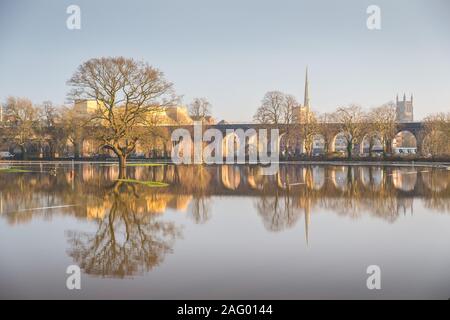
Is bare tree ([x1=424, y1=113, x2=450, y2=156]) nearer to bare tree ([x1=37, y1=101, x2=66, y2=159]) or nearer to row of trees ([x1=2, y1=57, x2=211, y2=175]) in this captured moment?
row of trees ([x1=2, y1=57, x2=211, y2=175])

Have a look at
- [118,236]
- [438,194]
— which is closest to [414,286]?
[118,236]

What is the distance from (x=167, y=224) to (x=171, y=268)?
476cm

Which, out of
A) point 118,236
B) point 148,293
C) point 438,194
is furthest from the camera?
point 438,194

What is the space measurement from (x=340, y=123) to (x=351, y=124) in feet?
8.37

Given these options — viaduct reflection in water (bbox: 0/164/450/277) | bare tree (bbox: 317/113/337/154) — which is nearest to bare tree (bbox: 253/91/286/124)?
bare tree (bbox: 317/113/337/154)

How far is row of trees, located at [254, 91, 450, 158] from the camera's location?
208 ft

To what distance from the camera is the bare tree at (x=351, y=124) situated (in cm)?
6419

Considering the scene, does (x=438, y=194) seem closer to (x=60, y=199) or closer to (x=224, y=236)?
(x=224, y=236)

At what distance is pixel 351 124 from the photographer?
6462 centimetres

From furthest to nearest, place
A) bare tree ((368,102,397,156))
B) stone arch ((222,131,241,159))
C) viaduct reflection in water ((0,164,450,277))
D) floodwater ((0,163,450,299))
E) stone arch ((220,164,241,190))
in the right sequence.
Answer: stone arch ((222,131,241,159)) < bare tree ((368,102,397,156)) < stone arch ((220,164,241,190)) < viaduct reflection in water ((0,164,450,277)) < floodwater ((0,163,450,299))

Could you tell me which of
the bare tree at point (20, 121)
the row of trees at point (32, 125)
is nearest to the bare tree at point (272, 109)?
the row of trees at point (32, 125)

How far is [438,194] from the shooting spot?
2245 centimetres

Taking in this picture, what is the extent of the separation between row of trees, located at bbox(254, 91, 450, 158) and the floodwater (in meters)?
45.2

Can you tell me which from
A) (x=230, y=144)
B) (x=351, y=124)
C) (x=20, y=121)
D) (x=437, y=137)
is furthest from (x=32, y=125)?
(x=437, y=137)
